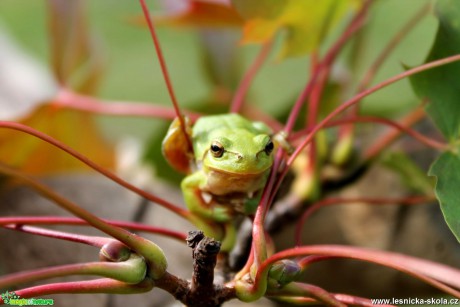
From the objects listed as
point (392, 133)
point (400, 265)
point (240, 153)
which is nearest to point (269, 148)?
point (240, 153)

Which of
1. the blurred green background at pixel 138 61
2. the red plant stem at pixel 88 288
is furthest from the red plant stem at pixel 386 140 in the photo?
the blurred green background at pixel 138 61

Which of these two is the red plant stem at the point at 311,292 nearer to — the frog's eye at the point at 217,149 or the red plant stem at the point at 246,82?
the frog's eye at the point at 217,149

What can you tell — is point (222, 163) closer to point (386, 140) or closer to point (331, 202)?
point (331, 202)

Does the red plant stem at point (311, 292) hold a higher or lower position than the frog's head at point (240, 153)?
lower

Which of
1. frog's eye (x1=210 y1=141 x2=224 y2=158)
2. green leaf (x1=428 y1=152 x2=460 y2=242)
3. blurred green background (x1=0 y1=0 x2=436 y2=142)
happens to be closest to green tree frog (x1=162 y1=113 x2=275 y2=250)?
frog's eye (x1=210 y1=141 x2=224 y2=158)

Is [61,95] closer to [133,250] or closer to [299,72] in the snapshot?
[133,250]

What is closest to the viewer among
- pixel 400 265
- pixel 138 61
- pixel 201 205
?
pixel 400 265

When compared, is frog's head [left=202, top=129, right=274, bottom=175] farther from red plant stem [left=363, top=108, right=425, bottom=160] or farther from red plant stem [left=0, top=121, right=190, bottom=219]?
red plant stem [left=363, top=108, right=425, bottom=160]

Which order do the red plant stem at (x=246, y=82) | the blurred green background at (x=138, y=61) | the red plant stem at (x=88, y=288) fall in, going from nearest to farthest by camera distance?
the red plant stem at (x=88, y=288)
the red plant stem at (x=246, y=82)
the blurred green background at (x=138, y=61)
